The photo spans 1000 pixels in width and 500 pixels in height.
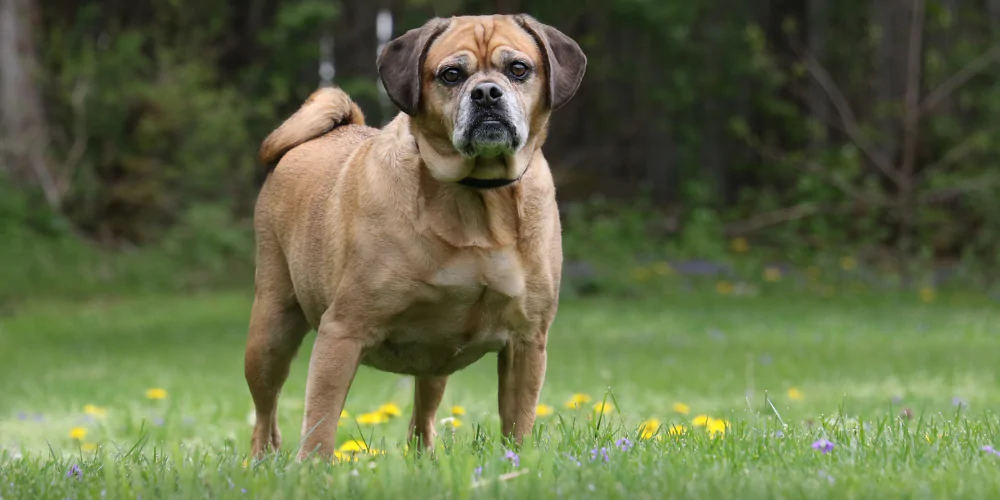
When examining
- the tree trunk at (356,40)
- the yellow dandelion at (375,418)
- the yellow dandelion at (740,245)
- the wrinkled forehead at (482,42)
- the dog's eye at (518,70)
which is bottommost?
the yellow dandelion at (375,418)

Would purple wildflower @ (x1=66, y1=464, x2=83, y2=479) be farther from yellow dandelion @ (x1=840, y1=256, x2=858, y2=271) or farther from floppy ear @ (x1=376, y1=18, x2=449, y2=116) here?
yellow dandelion @ (x1=840, y1=256, x2=858, y2=271)

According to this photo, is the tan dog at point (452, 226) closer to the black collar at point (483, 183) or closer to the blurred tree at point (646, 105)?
the black collar at point (483, 183)

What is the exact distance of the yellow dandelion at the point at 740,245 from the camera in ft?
55.3

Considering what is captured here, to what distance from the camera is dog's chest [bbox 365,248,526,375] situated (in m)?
4.37

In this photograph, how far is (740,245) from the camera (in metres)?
16.9

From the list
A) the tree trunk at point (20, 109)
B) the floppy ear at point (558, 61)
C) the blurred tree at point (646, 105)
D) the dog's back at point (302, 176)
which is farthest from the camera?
the blurred tree at point (646, 105)

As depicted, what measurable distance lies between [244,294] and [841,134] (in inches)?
410

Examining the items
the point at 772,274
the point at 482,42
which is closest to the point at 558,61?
the point at 482,42

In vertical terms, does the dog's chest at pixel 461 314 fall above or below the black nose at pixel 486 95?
below

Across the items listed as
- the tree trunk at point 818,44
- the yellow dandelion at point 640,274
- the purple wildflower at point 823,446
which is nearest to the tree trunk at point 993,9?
the tree trunk at point 818,44

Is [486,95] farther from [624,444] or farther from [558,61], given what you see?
[624,444]

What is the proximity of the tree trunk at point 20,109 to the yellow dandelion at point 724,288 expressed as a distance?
871cm

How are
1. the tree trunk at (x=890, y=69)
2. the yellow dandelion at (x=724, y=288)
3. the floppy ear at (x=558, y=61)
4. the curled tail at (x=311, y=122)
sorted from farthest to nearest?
the tree trunk at (x=890, y=69), the yellow dandelion at (x=724, y=288), the curled tail at (x=311, y=122), the floppy ear at (x=558, y=61)

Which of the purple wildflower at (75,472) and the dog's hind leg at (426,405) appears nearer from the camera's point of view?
the purple wildflower at (75,472)
